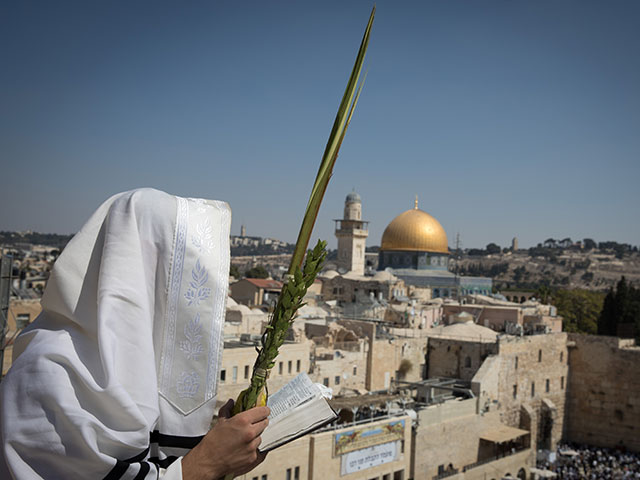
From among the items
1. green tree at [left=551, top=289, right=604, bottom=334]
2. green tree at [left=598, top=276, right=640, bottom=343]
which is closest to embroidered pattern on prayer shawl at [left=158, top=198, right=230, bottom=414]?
green tree at [left=598, top=276, right=640, bottom=343]

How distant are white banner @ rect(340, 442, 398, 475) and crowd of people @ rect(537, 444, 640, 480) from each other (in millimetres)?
8688

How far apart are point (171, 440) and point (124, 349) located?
12.3 inches

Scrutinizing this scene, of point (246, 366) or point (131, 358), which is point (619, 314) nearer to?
point (246, 366)

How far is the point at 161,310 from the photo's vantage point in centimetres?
152

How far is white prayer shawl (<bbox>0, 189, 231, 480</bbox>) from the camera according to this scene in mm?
1246

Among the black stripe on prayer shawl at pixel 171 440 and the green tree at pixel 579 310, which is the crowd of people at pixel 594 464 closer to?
the green tree at pixel 579 310

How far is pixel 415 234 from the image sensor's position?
155ft

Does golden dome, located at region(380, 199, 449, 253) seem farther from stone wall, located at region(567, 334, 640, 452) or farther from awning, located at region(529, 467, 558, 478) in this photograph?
awning, located at region(529, 467, 558, 478)

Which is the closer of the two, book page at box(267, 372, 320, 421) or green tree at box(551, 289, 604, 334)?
book page at box(267, 372, 320, 421)

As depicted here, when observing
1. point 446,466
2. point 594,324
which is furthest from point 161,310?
point 594,324

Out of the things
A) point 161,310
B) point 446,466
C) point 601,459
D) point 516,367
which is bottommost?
point 601,459

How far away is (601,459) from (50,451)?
25.7 metres

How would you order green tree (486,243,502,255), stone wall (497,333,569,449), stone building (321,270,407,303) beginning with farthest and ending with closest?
green tree (486,243,502,255)
stone building (321,270,407,303)
stone wall (497,333,569,449)

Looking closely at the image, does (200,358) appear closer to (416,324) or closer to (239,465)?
(239,465)
